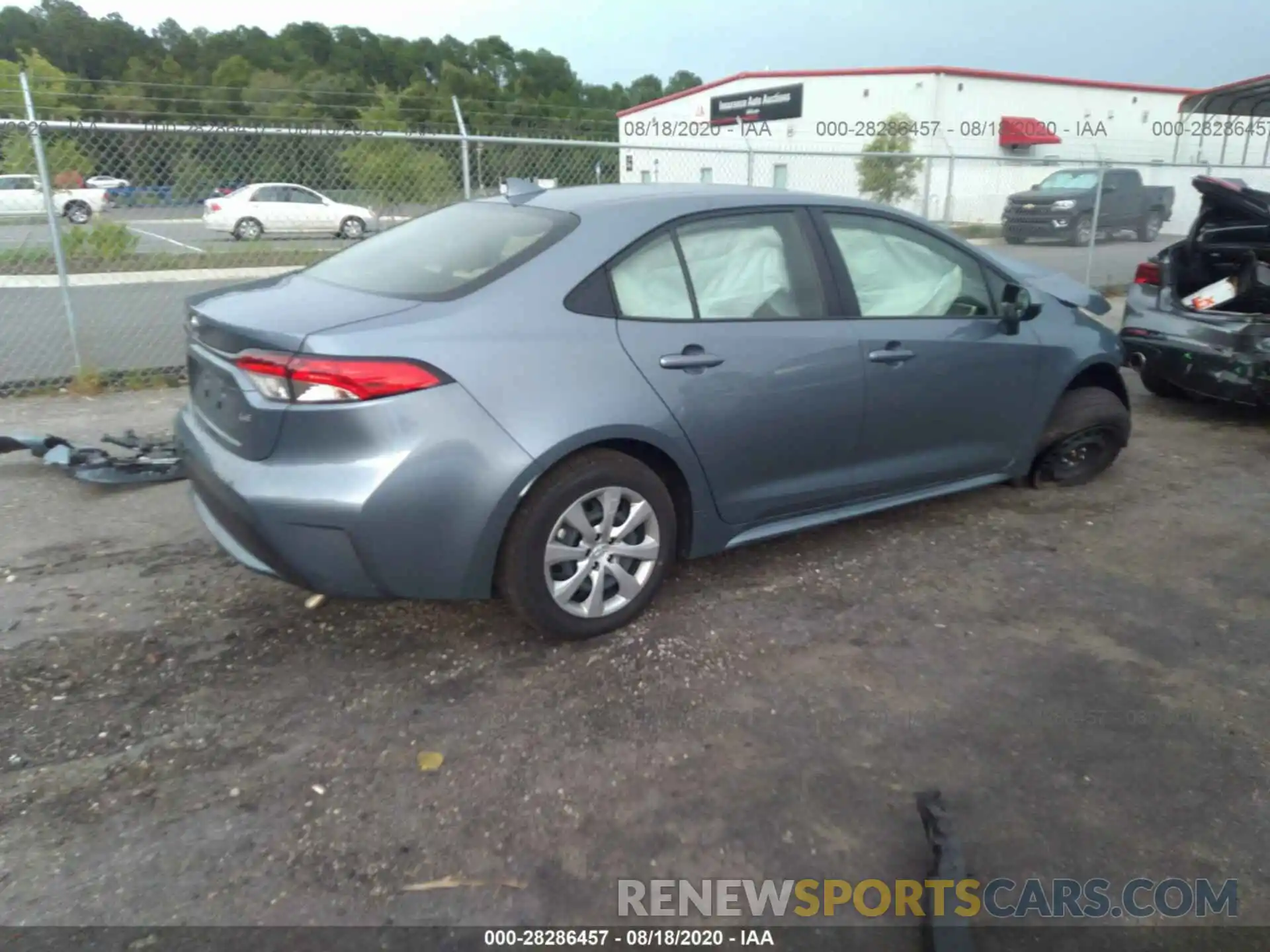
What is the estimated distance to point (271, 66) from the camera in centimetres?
4709

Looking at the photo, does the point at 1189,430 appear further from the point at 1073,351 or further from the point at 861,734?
the point at 861,734

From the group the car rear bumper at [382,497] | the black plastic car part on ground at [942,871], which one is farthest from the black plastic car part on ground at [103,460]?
the black plastic car part on ground at [942,871]

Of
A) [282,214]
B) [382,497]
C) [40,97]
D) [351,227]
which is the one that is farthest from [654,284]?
[40,97]

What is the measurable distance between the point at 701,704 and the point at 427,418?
49.2 inches

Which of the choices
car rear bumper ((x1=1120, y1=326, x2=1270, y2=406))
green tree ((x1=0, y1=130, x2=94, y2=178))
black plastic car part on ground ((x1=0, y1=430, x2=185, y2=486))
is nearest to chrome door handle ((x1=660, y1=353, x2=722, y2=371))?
black plastic car part on ground ((x1=0, y1=430, x2=185, y2=486))

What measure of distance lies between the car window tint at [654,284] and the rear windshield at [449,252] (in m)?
0.26

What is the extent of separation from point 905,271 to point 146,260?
269 inches

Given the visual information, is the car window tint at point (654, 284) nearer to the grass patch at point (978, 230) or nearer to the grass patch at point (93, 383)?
the grass patch at point (93, 383)

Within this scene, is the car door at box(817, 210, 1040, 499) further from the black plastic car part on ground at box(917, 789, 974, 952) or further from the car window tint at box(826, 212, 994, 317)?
the black plastic car part on ground at box(917, 789, 974, 952)

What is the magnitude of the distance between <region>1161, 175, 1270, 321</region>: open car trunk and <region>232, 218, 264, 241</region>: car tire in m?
7.85

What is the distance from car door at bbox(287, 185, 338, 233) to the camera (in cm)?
968

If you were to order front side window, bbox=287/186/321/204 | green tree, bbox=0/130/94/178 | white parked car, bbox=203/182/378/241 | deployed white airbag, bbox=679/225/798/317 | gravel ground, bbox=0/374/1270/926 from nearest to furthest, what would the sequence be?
gravel ground, bbox=0/374/1270/926 → deployed white airbag, bbox=679/225/798/317 → green tree, bbox=0/130/94/178 → white parked car, bbox=203/182/378/241 → front side window, bbox=287/186/321/204

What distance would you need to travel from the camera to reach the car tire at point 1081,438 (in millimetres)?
4754

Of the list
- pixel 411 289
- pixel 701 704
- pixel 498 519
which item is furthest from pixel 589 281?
pixel 701 704
